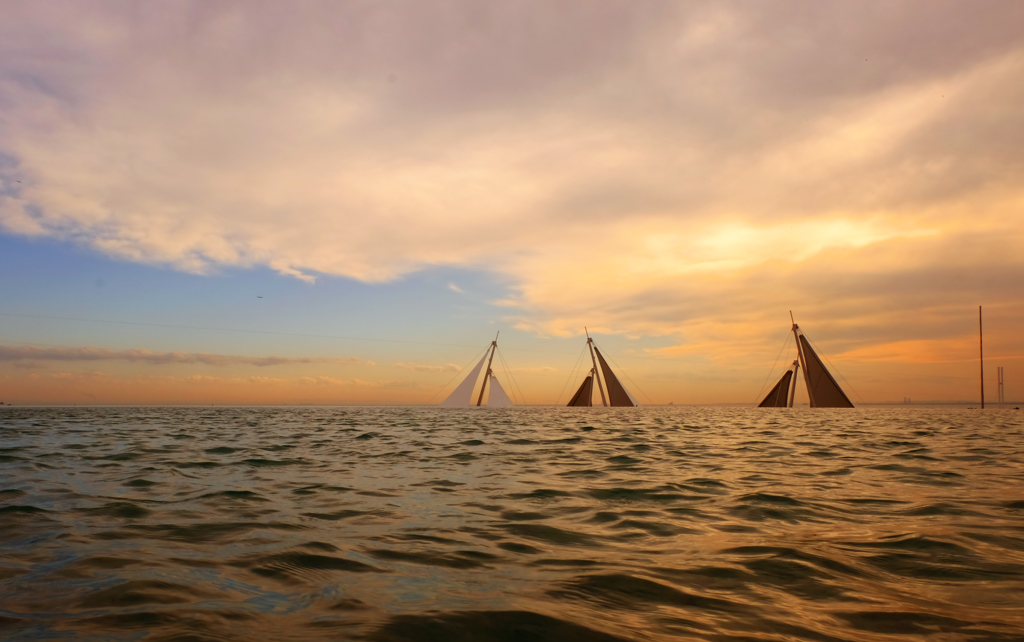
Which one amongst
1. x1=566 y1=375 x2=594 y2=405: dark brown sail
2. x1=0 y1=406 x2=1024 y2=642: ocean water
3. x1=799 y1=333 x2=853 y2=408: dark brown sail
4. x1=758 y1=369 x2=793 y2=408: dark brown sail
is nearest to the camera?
x1=0 y1=406 x2=1024 y2=642: ocean water

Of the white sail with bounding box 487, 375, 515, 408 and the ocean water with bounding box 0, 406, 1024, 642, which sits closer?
the ocean water with bounding box 0, 406, 1024, 642

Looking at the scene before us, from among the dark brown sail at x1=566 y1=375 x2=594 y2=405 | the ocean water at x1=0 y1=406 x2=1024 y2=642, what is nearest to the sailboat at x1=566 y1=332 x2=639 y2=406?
the dark brown sail at x1=566 y1=375 x2=594 y2=405

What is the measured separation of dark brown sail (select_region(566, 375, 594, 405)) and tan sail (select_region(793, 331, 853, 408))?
32.2m

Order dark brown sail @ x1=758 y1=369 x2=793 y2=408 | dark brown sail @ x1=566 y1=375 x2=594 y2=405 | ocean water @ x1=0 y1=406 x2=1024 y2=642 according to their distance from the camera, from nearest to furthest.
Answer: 1. ocean water @ x1=0 y1=406 x2=1024 y2=642
2. dark brown sail @ x1=758 y1=369 x2=793 y2=408
3. dark brown sail @ x1=566 y1=375 x2=594 y2=405

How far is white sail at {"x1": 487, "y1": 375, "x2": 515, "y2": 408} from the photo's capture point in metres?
94.3

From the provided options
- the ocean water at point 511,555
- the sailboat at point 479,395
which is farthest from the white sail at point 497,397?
the ocean water at point 511,555

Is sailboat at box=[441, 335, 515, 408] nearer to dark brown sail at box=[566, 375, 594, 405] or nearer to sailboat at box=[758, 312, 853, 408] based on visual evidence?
dark brown sail at box=[566, 375, 594, 405]

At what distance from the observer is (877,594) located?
470cm

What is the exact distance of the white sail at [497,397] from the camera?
9431 cm

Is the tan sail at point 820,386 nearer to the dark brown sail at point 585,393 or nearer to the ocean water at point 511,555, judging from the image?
the dark brown sail at point 585,393

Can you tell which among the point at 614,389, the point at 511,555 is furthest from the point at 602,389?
the point at 511,555

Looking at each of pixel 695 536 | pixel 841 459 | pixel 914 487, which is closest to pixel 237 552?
pixel 695 536

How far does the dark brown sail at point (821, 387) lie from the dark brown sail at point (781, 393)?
2.68 meters

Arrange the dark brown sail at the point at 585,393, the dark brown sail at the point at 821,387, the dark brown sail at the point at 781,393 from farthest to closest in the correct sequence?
the dark brown sail at the point at 585,393
the dark brown sail at the point at 781,393
the dark brown sail at the point at 821,387
